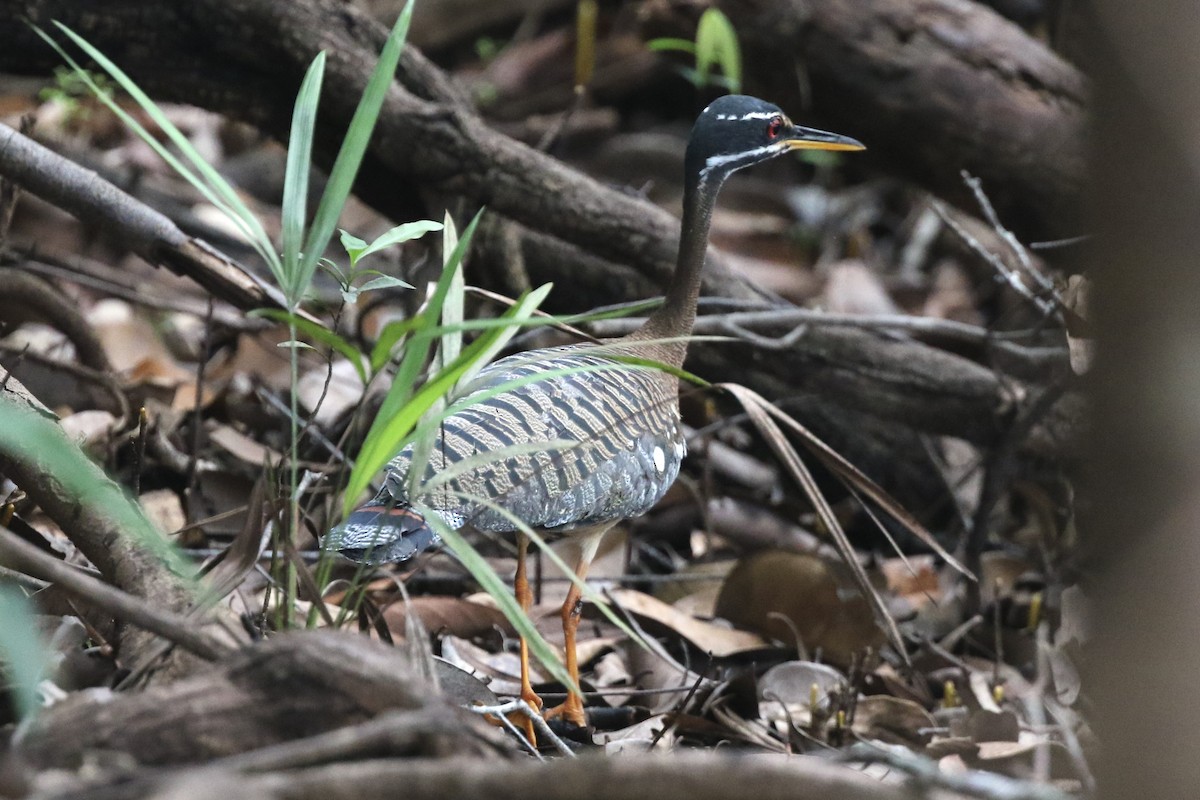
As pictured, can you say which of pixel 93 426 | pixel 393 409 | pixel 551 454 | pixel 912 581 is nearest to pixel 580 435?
pixel 551 454

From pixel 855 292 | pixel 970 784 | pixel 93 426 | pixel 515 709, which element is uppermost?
pixel 970 784

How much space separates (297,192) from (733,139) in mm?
1803

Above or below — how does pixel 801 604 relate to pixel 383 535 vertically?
below

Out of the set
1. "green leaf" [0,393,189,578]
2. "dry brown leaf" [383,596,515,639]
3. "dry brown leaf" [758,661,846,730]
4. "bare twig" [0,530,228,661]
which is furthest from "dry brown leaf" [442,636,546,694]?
"bare twig" [0,530,228,661]

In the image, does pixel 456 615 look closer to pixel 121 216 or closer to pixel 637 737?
pixel 637 737

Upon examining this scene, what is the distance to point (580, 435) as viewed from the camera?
3.14 meters

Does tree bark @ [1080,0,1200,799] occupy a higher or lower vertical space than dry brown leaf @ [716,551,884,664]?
higher

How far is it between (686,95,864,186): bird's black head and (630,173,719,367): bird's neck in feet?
0.17

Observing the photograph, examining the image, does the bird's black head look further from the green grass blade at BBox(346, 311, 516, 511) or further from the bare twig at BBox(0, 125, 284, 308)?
the green grass blade at BBox(346, 311, 516, 511)

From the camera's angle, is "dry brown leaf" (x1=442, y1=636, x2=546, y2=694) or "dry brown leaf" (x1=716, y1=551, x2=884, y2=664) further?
"dry brown leaf" (x1=716, y1=551, x2=884, y2=664)

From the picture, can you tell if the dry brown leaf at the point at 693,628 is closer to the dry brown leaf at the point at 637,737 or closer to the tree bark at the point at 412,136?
the dry brown leaf at the point at 637,737

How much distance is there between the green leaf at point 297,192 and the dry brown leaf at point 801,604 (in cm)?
211

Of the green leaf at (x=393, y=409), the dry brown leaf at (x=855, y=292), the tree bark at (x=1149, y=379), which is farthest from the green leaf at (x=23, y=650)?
the dry brown leaf at (x=855, y=292)

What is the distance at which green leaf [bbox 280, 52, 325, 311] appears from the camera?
7.61 ft
